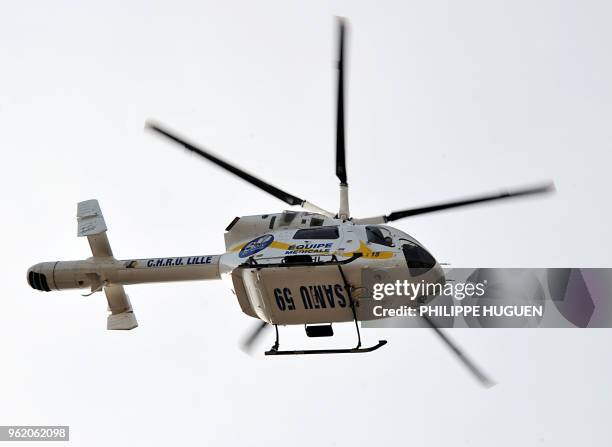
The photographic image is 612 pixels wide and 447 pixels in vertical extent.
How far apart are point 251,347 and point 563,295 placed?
280 inches

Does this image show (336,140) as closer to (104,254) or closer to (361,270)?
(361,270)

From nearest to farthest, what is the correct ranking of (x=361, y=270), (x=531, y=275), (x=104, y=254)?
(x=361, y=270), (x=531, y=275), (x=104, y=254)

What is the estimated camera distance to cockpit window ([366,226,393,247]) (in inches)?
734

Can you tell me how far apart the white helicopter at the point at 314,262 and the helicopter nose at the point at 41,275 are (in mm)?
2727

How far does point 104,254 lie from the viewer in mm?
21875

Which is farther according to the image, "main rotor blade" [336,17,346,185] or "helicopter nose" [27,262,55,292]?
"helicopter nose" [27,262,55,292]

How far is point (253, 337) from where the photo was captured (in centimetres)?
2080

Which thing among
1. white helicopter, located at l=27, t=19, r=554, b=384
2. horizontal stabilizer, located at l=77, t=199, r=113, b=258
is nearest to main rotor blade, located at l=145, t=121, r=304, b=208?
white helicopter, located at l=27, t=19, r=554, b=384

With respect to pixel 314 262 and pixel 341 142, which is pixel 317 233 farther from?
pixel 341 142

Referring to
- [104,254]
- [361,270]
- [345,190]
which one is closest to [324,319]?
[361,270]

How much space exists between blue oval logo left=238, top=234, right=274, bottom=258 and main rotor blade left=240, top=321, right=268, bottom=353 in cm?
198

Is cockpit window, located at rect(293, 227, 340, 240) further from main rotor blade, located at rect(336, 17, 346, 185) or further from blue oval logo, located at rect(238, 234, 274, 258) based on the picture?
main rotor blade, located at rect(336, 17, 346, 185)

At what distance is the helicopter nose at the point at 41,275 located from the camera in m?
22.0

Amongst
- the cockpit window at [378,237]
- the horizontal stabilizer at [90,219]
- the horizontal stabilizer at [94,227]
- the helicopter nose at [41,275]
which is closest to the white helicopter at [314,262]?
the cockpit window at [378,237]
